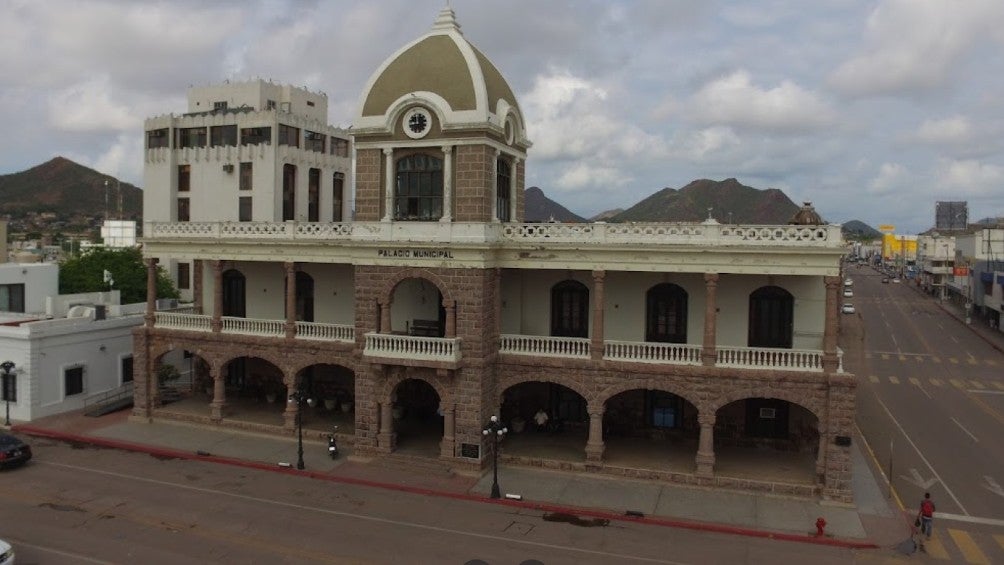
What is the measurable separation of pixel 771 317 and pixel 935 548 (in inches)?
393

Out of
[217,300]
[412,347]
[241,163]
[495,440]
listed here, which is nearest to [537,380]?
[495,440]

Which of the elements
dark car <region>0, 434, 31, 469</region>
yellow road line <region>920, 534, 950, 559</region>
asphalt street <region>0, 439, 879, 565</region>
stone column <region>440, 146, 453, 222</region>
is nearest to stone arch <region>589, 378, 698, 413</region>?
asphalt street <region>0, 439, 879, 565</region>

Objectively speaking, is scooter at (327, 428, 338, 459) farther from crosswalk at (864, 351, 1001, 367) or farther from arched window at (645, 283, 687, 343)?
crosswalk at (864, 351, 1001, 367)

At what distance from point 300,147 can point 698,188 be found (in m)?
113

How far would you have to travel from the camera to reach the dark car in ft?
87.7

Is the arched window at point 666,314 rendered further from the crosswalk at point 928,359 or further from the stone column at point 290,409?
the crosswalk at point 928,359

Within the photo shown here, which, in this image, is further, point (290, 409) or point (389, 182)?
point (290, 409)

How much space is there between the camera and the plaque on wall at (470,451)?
27531 mm

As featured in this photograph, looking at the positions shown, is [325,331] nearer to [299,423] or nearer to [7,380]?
[299,423]

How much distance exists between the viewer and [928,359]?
5706 cm

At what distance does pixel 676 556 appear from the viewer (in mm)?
20703

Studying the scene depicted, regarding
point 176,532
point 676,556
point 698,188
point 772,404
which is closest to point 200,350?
point 176,532

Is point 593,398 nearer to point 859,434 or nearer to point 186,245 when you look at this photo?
point 859,434

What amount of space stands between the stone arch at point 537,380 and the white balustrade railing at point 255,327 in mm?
10276
